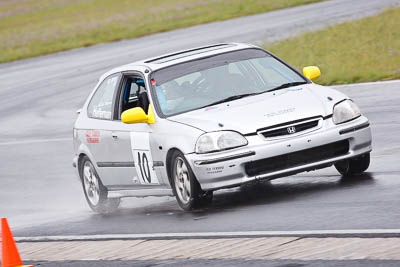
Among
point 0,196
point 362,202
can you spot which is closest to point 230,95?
point 362,202

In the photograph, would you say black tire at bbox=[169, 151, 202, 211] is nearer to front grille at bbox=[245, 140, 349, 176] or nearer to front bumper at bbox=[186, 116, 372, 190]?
front bumper at bbox=[186, 116, 372, 190]

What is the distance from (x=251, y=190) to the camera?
10.9 meters

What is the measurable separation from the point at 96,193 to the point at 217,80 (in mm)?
2183

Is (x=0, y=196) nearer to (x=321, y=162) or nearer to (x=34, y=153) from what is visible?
(x=34, y=153)

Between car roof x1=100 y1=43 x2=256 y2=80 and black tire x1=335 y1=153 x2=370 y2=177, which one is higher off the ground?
car roof x1=100 y1=43 x2=256 y2=80

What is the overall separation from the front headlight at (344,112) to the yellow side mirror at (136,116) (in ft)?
6.02

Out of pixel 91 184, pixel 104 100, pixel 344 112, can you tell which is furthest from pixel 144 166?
pixel 344 112

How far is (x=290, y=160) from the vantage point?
956 centimetres

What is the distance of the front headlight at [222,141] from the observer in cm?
947

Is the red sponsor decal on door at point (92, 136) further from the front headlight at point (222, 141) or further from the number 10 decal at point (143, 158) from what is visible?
→ the front headlight at point (222, 141)

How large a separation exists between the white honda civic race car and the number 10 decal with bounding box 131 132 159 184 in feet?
0.04

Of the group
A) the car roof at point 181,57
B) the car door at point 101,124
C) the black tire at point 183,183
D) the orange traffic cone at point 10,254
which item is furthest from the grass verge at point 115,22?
the orange traffic cone at point 10,254

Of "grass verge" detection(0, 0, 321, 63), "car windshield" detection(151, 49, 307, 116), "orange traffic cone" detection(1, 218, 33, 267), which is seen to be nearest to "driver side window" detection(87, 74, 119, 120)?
"car windshield" detection(151, 49, 307, 116)

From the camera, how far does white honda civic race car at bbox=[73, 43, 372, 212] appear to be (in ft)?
31.2
